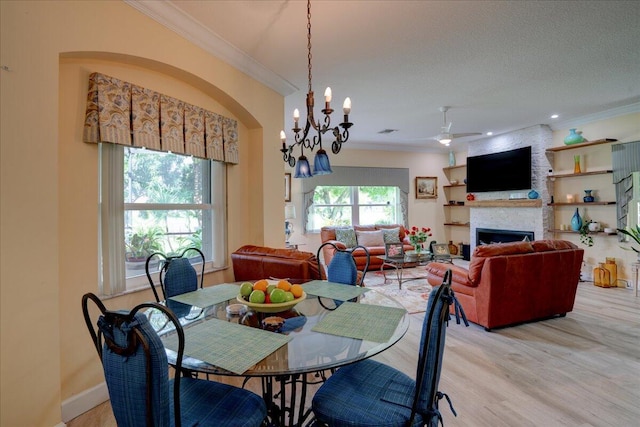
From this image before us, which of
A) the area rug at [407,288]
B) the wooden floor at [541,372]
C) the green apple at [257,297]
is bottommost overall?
the wooden floor at [541,372]

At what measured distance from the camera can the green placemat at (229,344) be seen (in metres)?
1.19

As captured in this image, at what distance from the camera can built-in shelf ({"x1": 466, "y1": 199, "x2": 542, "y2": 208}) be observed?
6.06m

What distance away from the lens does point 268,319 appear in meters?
1.59

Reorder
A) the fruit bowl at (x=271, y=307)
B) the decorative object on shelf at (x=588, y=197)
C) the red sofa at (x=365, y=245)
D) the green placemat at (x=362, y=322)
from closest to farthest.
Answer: the green placemat at (x=362, y=322), the fruit bowl at (x=271, y=307), the decorative object on shelf at (x=588, y=197), the red sofa at (x=365, y=245)

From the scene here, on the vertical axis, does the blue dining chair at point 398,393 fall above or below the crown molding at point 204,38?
below

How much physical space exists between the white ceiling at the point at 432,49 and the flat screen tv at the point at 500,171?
4.75 ft

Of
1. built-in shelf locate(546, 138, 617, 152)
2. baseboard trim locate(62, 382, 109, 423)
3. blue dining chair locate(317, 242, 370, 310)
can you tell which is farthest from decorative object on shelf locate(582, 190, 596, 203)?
baseboard trim locate(62, 382, 109, 423)

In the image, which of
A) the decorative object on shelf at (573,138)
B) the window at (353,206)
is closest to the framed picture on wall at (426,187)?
the window at (353,206)

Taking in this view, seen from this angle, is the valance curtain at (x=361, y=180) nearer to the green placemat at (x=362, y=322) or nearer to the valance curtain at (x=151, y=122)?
the valance curtain at (x=151, y=122)

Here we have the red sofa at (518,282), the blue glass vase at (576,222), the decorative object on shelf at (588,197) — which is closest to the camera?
the red sofa at (518,282)

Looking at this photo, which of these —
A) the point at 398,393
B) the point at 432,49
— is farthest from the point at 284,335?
the point at 432,49

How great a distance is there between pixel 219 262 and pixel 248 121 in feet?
5.11

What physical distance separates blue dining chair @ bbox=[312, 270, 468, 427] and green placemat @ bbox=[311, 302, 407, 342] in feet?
0.70

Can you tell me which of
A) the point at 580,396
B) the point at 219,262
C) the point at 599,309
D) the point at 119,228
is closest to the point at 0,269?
the point at 119,228
